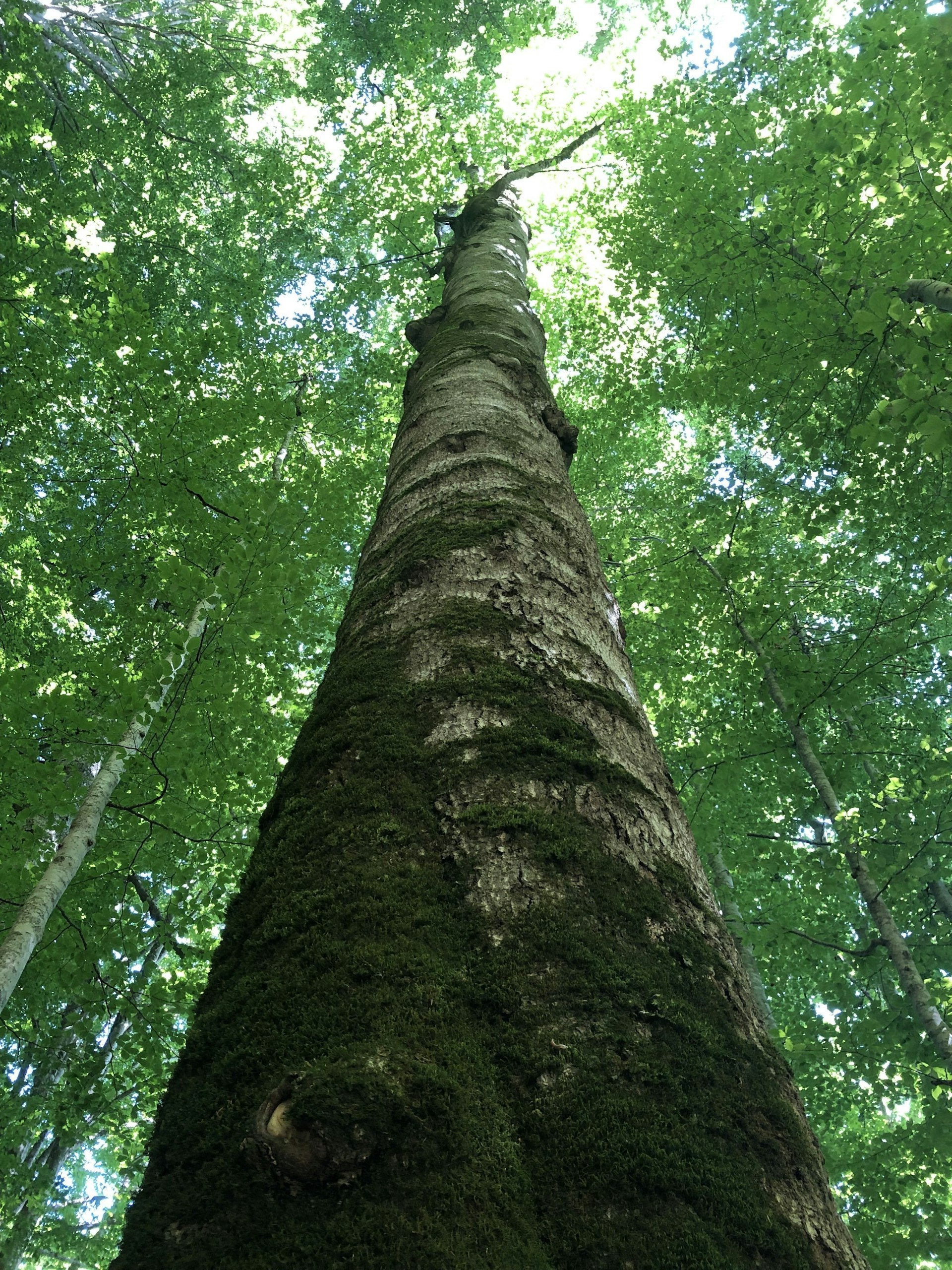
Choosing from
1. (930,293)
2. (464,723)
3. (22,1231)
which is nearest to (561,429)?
(464,723)

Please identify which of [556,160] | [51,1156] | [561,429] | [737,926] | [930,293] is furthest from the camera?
[556,160]

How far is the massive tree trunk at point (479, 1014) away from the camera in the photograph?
2.75 feet

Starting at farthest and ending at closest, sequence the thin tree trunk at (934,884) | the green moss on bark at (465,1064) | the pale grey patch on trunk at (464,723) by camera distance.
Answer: the thin tree trunk at (934,884), the pale grey patch on trunk at (464,723), the green moss on bark at (465,1064)

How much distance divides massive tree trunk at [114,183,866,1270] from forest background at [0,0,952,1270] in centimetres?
208

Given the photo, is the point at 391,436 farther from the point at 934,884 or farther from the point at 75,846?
the point at 934,884

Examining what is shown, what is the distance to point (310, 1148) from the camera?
0.85 metres

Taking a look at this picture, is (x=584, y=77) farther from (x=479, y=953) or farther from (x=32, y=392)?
(x=479, y=953)

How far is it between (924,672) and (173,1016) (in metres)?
6.81

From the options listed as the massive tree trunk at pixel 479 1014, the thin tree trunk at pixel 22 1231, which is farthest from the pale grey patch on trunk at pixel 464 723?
the thin tree trunk at pixel 22 1231

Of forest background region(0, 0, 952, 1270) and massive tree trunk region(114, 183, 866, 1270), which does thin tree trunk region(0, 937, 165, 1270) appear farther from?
massive tree trunk region(114, 183, 866, 1270)

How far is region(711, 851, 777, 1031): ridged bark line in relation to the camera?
244 inches

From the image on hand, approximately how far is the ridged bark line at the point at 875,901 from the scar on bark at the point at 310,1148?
5097 millimetres

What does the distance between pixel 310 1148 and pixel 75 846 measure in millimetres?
4385

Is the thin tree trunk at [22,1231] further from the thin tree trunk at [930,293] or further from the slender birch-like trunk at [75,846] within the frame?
the thin tree trunk at [930,293]
